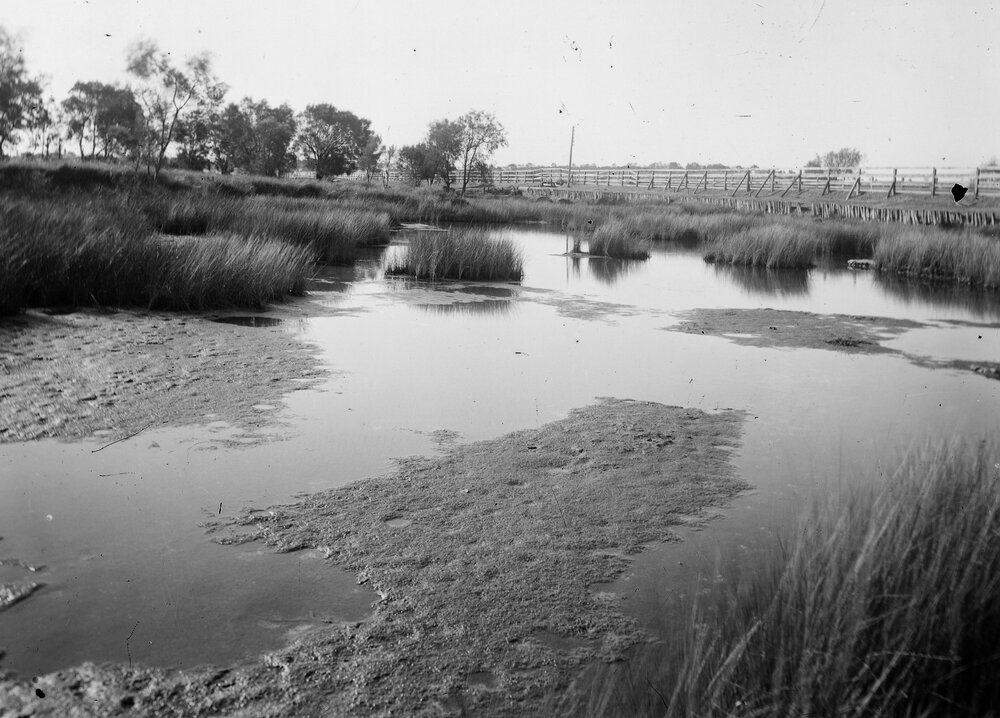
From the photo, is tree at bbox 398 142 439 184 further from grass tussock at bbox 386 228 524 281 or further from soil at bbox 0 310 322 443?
soil at bbox 0 310 322 443

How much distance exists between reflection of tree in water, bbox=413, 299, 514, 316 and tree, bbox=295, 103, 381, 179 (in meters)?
38.0

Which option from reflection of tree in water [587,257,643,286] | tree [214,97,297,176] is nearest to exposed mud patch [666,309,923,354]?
reflection of tree in water [587,257,643,286]

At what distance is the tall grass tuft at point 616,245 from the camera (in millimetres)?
16375

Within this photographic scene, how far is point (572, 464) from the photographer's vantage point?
4.18m

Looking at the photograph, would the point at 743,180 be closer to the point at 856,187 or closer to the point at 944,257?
the point at 856,187

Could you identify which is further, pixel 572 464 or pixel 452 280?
pixel 452 280

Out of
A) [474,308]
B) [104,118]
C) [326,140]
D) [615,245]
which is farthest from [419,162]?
[474,308]

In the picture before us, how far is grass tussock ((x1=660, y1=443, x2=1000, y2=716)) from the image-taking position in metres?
1.89

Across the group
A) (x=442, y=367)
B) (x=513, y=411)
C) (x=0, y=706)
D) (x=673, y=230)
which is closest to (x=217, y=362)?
(x=442, y=367)

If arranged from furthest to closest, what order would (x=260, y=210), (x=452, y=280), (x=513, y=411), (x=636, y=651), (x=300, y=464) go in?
(x=260, y=210)
(x=452, y=280)
(x=513, y=411)
(x=300, y=464)
(x=636, y=651)

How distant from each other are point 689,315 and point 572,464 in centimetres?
545

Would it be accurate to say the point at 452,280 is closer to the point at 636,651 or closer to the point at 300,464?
the point at 300,464

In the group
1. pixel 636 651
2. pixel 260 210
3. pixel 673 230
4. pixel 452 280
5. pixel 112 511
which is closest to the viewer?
pixel 636 651

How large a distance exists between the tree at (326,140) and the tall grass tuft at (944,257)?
35480 mm
